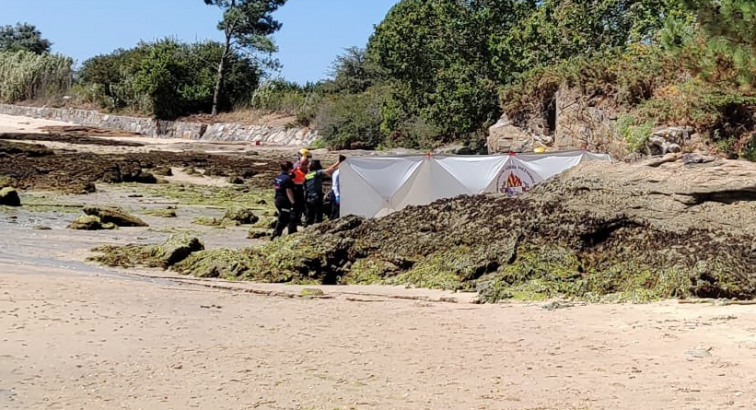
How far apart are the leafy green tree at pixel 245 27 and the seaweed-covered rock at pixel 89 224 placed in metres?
45.4

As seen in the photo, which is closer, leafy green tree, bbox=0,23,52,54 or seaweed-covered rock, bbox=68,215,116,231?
seaweed-covered rock, bbox=68,215,116,231

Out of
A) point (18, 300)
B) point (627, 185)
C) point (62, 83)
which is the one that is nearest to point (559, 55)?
point (627, 185)

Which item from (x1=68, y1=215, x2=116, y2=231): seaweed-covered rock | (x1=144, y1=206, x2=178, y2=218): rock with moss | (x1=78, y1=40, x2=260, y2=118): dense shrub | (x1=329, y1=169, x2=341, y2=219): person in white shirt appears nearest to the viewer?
(x1=329, y1=169, x2=341, y2=219): person in white shirt

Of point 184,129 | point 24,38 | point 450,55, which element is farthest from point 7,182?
point 24,38

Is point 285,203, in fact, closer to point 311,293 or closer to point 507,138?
point 311,293

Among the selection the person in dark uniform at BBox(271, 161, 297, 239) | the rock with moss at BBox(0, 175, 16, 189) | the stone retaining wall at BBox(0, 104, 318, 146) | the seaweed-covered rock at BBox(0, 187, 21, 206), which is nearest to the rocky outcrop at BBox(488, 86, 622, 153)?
the person in dark uniform at BBox(271, 161, 297, 239)

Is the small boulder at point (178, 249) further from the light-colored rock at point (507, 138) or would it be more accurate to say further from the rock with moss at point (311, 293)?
the light-colored rock at point (507, 138)

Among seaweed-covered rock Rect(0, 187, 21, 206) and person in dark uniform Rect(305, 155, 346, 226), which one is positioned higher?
person in dark uniform Rect(305, 155, 346, 226)

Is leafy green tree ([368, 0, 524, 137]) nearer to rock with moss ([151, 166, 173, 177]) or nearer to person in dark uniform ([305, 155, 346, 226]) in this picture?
rock with moss ([151, 166, 173, 177])

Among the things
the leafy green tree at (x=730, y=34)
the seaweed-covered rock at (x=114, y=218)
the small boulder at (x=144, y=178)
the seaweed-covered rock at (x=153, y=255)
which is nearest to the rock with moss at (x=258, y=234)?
the seaweed-covered rock at (x=114, y=218)

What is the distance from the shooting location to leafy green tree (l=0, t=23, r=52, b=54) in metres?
103

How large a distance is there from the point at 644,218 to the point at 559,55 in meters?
25.1

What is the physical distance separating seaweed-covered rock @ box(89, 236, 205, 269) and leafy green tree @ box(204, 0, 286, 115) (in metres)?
49.3

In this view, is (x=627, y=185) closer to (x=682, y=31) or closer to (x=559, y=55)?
(x=682, y=31)
